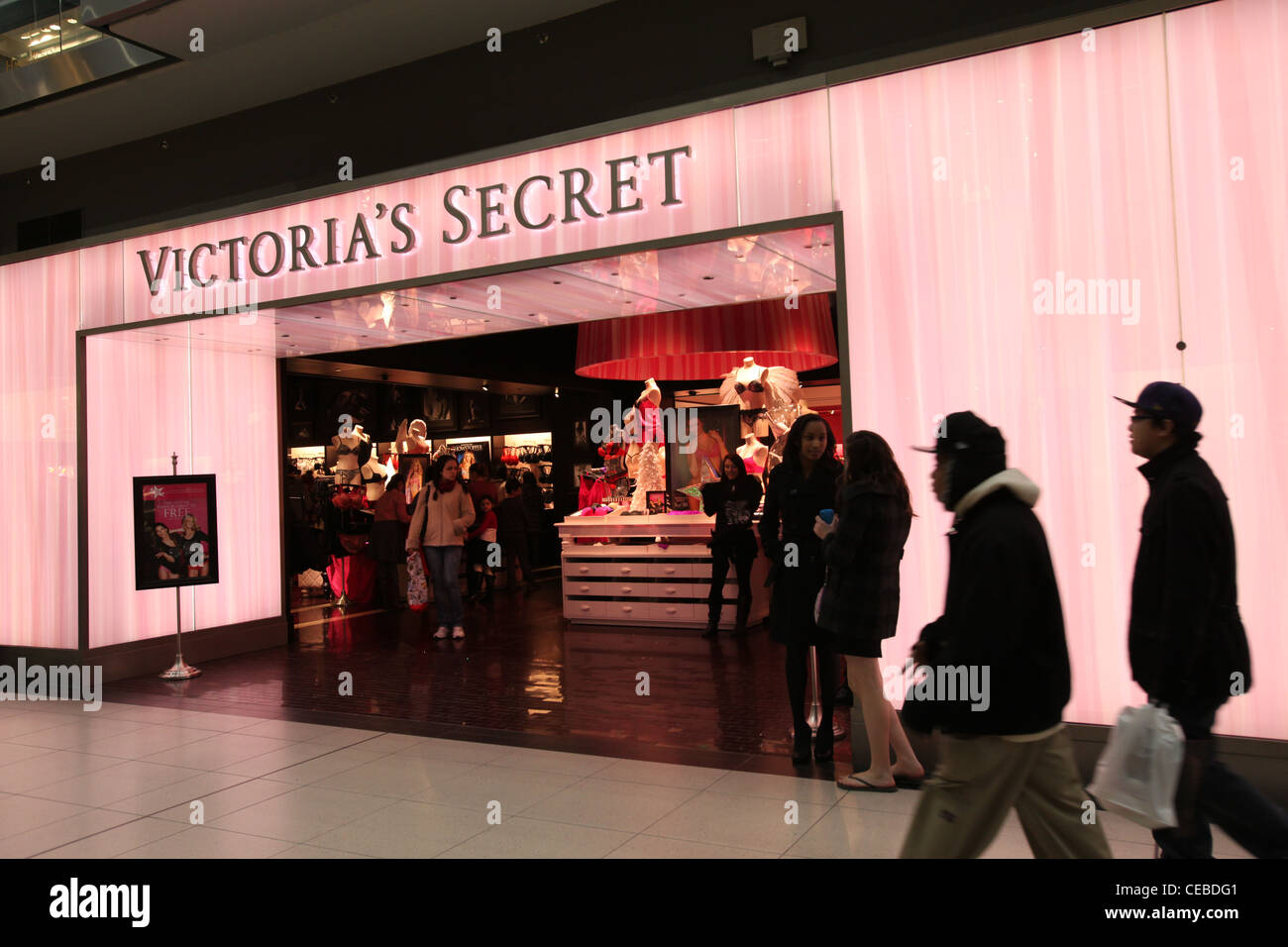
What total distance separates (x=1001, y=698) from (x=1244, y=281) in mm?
2405

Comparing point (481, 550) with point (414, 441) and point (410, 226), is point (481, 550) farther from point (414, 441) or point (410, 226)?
point (410, 226)

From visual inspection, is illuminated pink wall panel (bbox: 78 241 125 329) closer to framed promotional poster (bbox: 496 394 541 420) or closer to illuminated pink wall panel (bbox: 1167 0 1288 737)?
illuminated pink wall panel (bbox: 1167 0 1288 737)

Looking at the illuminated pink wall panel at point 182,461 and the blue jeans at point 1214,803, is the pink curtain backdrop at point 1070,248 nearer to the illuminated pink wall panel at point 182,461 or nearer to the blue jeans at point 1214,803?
the blue jeans at point 1214,803

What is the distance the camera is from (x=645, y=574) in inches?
332

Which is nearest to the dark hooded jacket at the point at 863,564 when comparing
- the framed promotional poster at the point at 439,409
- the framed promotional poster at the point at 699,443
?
the framed promotional poster at the point at 699,443

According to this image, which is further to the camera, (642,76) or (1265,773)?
(642,76)

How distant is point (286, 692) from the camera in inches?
253

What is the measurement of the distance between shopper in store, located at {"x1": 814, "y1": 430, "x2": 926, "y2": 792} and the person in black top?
12.0 ft

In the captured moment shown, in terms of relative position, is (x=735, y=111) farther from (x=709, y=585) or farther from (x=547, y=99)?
(x=709, y=585)

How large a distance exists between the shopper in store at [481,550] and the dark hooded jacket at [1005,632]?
335 inches

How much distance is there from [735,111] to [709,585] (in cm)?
437

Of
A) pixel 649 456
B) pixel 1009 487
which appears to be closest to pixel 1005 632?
pixel 1009 487

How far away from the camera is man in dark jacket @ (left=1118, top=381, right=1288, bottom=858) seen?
2490 mm

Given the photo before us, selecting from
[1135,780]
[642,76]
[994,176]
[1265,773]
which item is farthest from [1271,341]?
[642,76]
